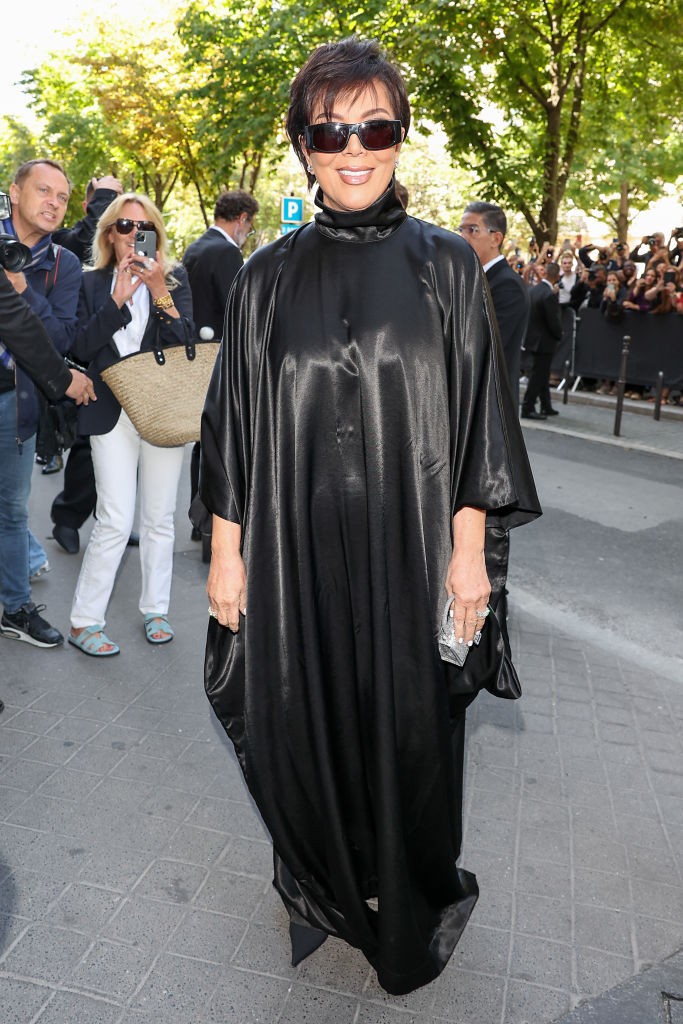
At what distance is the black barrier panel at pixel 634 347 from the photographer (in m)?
14.7

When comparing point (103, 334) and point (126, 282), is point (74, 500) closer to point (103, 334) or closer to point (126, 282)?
point (103, 334)

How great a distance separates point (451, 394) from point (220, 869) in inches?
71.4

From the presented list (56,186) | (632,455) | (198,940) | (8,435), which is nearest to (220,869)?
(198,940)

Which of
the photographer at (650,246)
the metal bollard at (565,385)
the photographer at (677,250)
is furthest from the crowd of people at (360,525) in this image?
the photographer at (650,246)

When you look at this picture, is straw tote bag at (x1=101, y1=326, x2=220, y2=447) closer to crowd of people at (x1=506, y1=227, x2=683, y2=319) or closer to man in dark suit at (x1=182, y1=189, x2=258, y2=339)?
man in dark suit at (x1=182, y1=189, x2=258, y2=339)

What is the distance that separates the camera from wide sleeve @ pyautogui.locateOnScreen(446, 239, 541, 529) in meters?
2.48

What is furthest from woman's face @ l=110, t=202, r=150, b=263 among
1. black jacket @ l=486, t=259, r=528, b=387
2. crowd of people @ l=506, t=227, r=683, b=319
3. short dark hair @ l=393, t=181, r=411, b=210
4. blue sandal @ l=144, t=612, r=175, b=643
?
crowd of people @ l=506, t=227, r=683, b=319

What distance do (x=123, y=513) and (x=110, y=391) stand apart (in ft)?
1.97

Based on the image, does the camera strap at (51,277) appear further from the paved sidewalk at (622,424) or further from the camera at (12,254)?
the paved sidewalk at (622,424)

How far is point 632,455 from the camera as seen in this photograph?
37.8ft

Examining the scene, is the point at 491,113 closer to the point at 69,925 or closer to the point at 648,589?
the point at 648,589

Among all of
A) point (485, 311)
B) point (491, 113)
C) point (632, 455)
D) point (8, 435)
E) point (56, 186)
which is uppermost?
point (491, 113)

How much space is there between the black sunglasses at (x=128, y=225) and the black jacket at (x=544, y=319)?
972 cm

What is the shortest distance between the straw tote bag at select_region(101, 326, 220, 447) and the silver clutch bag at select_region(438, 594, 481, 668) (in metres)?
2.49
